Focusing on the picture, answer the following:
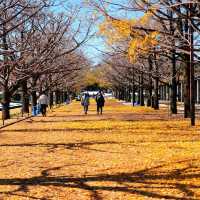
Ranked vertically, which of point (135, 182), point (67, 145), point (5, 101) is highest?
point (5, 101)

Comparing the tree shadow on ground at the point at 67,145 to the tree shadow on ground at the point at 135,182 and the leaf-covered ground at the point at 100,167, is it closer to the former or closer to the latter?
the leaf-covered ground at the point at 100,167

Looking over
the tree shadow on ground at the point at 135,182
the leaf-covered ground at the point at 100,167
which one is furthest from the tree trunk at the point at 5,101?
the tree shadow on ground at the point at 135,182

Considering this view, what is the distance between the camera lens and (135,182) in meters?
9.77

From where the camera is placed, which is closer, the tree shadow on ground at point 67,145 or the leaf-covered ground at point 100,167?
the leaf-covered ground at point 100,167

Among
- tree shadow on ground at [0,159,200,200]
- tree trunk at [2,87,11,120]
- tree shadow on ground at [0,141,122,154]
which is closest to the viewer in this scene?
tree shadow on ground at [0,159,200,200]

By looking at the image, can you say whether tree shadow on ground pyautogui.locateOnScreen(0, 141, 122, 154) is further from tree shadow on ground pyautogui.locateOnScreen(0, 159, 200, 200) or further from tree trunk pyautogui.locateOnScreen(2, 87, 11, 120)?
tree trunk pyautogui.locateOnScreen(2, 87, 11, 120)

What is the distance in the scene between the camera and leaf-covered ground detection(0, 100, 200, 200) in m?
8.92

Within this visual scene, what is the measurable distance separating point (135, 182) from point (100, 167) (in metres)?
1.85

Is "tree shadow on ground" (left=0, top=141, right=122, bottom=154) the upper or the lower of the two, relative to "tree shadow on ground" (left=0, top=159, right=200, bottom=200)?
upper

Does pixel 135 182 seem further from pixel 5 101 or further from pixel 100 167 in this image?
pixel 5 101

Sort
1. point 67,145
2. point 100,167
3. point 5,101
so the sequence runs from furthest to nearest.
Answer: point 5,101 < point 67,145 < point 100,167

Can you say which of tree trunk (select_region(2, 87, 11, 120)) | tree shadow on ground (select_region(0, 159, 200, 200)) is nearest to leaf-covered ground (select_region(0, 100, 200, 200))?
tree shadow on ground (select_region(0, 159, 200, 200))

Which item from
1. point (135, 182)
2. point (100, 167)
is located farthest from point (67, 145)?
point (135, 182)

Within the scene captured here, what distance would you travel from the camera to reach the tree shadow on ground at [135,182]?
884cm
